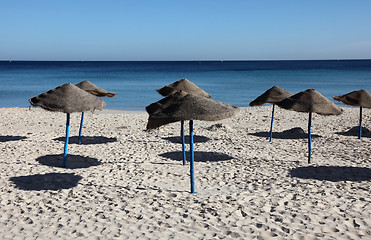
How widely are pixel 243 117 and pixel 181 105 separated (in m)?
13.7

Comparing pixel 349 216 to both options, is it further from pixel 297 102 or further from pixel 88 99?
pixel 88 99

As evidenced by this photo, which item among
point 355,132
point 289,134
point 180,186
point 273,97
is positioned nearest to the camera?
point 180,186

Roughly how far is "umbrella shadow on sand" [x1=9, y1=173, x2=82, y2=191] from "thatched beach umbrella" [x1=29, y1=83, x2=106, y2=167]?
105 centimetres

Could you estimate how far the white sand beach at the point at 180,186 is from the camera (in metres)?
6.48

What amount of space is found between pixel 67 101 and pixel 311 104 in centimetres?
683

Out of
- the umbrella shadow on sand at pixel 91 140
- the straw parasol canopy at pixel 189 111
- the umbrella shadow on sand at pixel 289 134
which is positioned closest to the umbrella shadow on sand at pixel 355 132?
the umbrella shadow on sand at pixel 289 134

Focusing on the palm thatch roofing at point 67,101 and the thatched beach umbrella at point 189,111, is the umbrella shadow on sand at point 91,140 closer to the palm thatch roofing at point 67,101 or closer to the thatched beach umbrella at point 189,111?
the palm thatch roofing at point 67,101

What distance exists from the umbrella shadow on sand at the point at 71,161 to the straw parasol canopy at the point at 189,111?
3729 mm

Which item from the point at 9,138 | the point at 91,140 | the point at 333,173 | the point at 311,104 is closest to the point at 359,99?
the point at 311,104

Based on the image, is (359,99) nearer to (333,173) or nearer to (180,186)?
(333,173)

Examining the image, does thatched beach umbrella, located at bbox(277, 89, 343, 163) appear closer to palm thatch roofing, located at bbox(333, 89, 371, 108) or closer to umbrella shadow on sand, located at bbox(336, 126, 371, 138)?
palm thatch roofing, located at bbox(333, 89, 371, 108)

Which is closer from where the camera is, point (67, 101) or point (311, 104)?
point (67, 101)

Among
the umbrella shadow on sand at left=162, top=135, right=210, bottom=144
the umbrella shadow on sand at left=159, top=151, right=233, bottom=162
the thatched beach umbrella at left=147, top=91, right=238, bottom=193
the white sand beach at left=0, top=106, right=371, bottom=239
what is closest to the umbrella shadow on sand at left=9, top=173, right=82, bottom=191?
the white sand beach at left=0, top=106, right=371, bottom=239

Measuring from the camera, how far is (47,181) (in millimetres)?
9055
